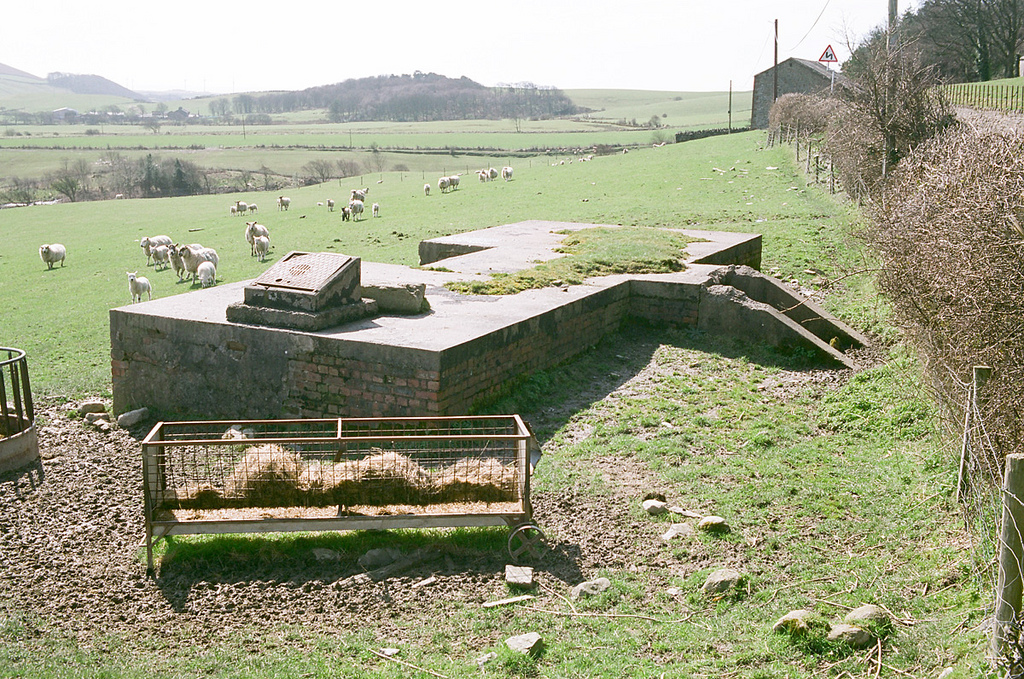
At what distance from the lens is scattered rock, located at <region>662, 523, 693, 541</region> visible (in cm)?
725

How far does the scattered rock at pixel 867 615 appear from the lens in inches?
218

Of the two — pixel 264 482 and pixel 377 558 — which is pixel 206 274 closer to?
pixel 264 482

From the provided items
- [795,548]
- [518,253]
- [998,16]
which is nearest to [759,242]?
[518,253]

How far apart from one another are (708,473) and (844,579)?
234 cm

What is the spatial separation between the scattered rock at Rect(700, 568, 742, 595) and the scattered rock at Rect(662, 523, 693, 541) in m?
0.82

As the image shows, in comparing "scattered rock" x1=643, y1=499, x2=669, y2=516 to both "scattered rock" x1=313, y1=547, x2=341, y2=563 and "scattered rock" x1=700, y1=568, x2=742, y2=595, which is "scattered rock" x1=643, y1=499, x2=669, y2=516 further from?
"scattered rock" x1=313, y1=547, x2=341, y2=563

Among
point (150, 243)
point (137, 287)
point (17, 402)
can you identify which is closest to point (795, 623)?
point (17, 402)

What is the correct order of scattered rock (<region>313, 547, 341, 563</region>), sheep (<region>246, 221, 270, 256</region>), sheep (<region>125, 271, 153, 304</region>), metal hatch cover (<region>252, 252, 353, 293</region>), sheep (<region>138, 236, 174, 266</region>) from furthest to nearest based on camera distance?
1. sheep (<region>246, 221, 270, 256</region>)
2. sheep (<region>138, 236, 174, 266</region>)
3. sheep (<region>125, 271, 153, 304</region>)
4. metal hatch cover (<region>252, 252, 353, 293</region>)
5. scattered rock (<region>313, 547, 341, 563</region>)

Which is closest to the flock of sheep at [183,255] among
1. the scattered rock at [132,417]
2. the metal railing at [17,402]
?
the scattered rock at [132,417]

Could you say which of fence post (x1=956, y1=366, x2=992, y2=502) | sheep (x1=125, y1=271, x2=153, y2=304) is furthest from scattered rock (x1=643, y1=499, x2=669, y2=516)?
sheep (x1=125, y1=271, x2=153, y2=304)

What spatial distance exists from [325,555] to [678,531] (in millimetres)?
2844

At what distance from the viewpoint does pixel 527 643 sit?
5.72m

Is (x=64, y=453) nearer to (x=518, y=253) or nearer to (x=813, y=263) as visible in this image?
(x=518, y=253)

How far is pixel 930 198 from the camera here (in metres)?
8.75
